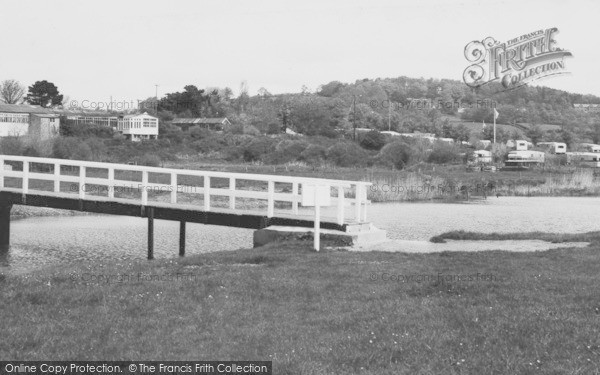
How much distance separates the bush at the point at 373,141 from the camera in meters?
103

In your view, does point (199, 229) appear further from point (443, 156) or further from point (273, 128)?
point (273, 128)

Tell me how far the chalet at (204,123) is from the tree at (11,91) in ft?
90.1

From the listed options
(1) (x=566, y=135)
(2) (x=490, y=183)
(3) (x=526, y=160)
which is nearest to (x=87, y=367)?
(2) (x=490, y=183)

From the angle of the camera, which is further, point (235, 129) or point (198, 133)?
point (235, 129)

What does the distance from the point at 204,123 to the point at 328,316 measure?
116 meters

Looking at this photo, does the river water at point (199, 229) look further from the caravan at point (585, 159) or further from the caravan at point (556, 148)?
the caravan at point (556, 148)

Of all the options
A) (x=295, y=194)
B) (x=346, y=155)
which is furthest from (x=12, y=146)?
(x=295, y=194)

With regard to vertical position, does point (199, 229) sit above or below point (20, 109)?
below

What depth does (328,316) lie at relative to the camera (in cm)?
1054

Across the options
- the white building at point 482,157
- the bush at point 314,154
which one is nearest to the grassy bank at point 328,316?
the bush at point 314,154

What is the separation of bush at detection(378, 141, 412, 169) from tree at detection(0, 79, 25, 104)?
2748 inches

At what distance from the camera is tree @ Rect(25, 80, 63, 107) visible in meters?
116

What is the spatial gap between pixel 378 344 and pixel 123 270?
822 centimetres

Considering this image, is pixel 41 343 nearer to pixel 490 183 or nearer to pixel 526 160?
pixel 490 183
